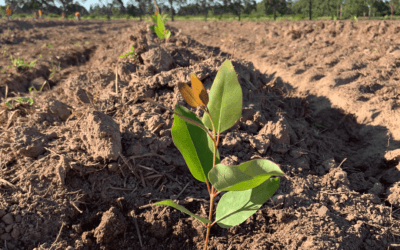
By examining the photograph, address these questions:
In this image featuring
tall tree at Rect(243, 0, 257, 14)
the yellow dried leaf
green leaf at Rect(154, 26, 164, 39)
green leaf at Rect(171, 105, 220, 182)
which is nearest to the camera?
the yellow dried leaf

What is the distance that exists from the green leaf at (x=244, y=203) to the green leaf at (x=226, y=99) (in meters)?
0.32

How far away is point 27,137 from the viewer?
69.1 inches

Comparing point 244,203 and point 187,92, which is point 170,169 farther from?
point 187,92

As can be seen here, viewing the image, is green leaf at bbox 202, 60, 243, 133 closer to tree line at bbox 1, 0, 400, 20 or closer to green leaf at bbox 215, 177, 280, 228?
green leaf at bbox 215, 177, 280, 228

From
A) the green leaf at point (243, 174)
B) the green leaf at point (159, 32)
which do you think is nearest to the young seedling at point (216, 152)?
the green leaf at point (243, 174)

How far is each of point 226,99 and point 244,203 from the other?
0.44 meters

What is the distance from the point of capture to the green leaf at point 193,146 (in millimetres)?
973

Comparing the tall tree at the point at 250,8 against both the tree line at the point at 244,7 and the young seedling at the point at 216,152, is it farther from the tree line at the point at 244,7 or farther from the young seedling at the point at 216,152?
the young seedling at the point at 216,152

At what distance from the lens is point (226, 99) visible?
87 centimetres

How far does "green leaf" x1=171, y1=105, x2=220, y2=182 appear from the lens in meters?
0.97

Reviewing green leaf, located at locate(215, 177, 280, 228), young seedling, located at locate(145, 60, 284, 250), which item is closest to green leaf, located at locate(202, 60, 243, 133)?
young seedling, located at locate(145, 60, 284, 250)

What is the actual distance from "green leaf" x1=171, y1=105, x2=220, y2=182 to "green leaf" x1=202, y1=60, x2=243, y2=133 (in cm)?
13

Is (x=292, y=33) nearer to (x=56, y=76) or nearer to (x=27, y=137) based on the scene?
(x=56, y=76)

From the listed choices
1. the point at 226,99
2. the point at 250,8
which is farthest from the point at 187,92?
the point at 250,8
